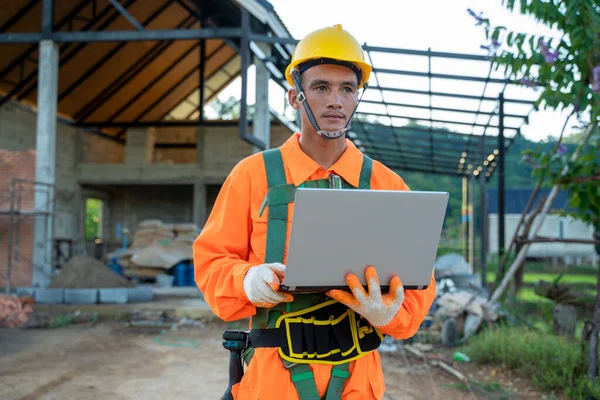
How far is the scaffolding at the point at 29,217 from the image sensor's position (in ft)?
40.0

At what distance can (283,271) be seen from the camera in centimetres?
168

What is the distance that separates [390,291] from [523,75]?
3.91 meters

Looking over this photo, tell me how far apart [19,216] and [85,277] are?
2587mm

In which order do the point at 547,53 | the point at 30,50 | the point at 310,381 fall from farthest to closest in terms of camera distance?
the point at 30,50, the point at 547,53, the point at 310,381

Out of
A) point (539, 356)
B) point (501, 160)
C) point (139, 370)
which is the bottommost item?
point (139, 370)

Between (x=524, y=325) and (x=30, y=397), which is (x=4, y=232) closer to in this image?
(x=30, y=397)

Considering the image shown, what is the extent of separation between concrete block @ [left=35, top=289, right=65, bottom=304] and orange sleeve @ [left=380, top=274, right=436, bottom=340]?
10269mm

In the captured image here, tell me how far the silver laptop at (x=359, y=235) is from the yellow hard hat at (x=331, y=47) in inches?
25.5

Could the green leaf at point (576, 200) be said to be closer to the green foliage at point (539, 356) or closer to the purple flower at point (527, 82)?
the purple flower at point (527, 82)

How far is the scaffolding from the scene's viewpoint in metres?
12.2

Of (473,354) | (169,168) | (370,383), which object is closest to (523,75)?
(473,354)

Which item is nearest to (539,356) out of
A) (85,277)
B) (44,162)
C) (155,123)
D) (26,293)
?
(85,277)

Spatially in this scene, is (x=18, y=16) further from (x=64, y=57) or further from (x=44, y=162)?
(x=44, y=162)

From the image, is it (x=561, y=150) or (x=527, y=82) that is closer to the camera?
(x=527, y=82)
